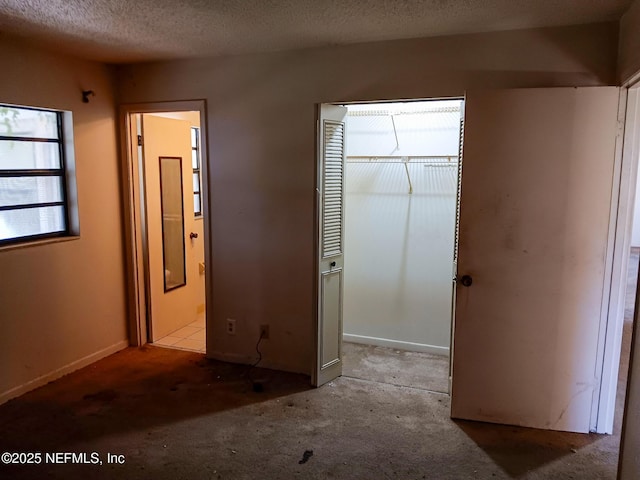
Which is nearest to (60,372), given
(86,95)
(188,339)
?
(188,339)

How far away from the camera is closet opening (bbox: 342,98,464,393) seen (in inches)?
149

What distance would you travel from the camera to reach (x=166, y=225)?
14.1 ft

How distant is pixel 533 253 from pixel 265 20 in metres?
1.93

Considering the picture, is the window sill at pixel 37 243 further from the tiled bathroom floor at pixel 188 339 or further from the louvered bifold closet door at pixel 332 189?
the louvered bifold closet door at pixel 332 189

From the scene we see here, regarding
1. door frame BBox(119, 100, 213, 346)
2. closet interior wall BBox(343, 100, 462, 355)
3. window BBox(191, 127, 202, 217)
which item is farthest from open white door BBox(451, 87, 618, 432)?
window BBox(191, 127, 202, 217)

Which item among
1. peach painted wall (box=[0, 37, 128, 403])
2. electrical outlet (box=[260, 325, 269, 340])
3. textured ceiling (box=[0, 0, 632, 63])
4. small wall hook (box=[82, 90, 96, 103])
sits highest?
textured ceiling (box=[0, 0, 632, 63])

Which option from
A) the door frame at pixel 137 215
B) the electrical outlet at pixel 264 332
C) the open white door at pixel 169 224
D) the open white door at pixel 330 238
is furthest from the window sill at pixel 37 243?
the open white door at pixel 330 238

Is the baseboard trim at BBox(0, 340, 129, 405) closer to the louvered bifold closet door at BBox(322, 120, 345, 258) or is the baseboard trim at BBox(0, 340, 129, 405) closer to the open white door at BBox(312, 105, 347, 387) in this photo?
the open white door at BBox(312, 105, 347, 387)

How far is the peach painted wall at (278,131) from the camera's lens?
2885mm

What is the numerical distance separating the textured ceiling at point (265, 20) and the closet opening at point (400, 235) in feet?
3.27

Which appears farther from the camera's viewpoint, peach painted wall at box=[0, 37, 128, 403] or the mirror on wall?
→ the mirror on wall

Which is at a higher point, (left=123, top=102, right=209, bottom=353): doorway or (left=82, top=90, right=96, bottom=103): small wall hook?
(left=82, top=90, right=96, bottom=103): small wall hook

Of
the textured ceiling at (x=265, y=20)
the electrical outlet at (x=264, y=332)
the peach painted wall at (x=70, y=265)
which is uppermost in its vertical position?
the textured ceiling at (x=265, y=20)

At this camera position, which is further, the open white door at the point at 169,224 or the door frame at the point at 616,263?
the open white door at the point at 169,224
